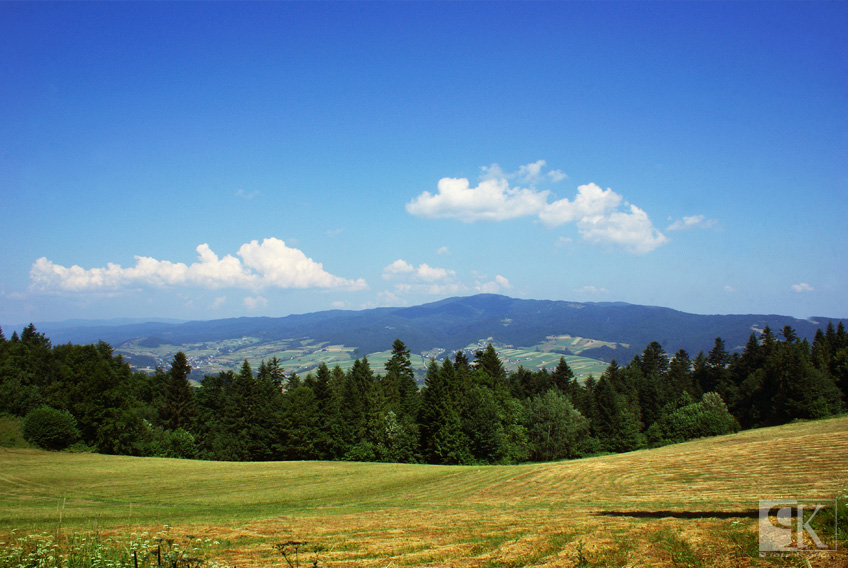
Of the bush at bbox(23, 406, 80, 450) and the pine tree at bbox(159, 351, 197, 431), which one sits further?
the pine tree at bbox(159, 351, 197, 431)

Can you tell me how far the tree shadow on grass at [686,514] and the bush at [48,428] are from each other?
57183mm

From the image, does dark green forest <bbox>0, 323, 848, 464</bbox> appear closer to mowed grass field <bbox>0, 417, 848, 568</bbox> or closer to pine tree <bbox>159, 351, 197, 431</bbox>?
pine tree <bbox>159, 351, 197, 431</bbox>

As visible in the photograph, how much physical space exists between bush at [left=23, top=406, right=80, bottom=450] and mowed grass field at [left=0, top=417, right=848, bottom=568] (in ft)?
11.5

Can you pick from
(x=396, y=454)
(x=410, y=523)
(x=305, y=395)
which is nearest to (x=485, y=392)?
(x=396, y=454)

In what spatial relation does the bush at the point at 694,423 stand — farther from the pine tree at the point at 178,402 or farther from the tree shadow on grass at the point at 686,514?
the pine tree at the point at 178,402

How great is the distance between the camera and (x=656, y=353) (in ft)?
379

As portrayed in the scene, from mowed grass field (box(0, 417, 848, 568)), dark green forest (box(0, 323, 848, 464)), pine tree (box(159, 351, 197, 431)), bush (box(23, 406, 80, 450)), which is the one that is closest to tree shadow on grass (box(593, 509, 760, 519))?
mowed grass field (box(0, 417, 848, 568))

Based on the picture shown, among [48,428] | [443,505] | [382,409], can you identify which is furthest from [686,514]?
[48,428]

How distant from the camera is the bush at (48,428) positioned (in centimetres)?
5009

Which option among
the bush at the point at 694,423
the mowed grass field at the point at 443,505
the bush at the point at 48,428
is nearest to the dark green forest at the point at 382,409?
the bush at the point at 48,428

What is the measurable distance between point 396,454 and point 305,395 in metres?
14.3

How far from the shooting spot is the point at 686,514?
1470 cm

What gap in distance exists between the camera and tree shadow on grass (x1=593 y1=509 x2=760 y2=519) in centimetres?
1330

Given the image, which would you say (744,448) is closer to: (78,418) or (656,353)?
(78,418)
